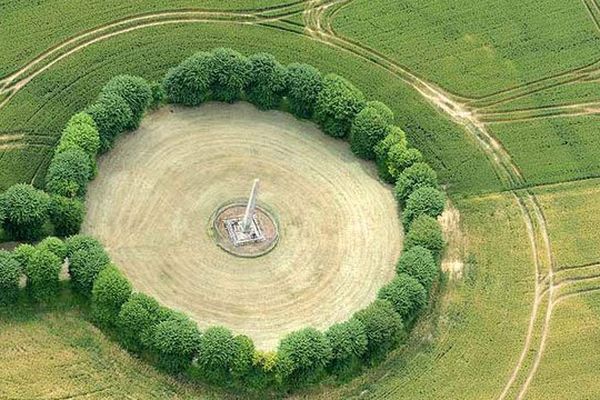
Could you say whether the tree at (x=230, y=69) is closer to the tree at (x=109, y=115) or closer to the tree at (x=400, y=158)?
the tree at (x=109, y=115)

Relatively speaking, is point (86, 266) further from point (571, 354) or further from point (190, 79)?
point (571, 354)

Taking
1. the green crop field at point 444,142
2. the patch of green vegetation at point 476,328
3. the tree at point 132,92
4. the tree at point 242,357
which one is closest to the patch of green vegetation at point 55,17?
the green crop field at point 444,142

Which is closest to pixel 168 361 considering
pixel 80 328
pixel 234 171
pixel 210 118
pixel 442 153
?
pixel 80 328

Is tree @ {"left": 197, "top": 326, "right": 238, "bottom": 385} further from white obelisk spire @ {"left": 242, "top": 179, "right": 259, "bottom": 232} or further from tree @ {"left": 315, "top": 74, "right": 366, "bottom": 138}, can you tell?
tree @ {"left": 315, "top": 74, "right": 366, "bottom": 138}

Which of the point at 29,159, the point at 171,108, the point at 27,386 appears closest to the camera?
the point at 27,386

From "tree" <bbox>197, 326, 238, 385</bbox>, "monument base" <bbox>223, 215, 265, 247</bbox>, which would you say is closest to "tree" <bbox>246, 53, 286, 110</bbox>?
"monument base" <bbox>223, 215, 265, 247</bbox>

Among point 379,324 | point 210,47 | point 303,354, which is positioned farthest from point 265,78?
point 303,354

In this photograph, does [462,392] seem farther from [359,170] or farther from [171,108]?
[171,108]
